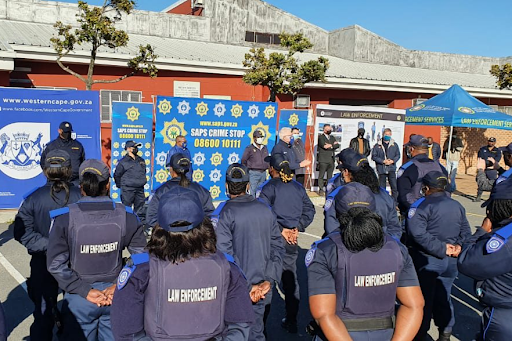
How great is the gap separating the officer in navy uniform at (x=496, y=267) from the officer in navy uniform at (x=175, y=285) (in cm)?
179

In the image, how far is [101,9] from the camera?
11180 mm

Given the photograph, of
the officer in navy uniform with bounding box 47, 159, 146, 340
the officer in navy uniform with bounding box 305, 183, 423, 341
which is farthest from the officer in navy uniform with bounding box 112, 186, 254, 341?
the officer in navy uniform with bounding box 47, 159, 146, 340

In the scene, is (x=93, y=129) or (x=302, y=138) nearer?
(x=93, y=129)

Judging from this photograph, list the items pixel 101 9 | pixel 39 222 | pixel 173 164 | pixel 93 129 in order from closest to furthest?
pixel 39 222 < pixel 173 164 < pixel 93 129 < pixel 101 9

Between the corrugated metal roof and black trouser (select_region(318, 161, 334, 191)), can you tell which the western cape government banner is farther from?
the corrugated metal roof

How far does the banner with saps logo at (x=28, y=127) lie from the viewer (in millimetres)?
9688

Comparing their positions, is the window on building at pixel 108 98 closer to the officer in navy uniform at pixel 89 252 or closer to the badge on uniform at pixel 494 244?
the officer in navy uniform at pixel 89 252

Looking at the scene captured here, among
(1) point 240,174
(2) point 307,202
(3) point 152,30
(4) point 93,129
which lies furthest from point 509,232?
(3) point 152,30

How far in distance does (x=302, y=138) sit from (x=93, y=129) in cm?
591

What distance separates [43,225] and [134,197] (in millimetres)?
4705

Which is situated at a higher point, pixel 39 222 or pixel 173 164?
pixel 173 164

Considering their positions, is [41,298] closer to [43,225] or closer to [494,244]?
[43,225]

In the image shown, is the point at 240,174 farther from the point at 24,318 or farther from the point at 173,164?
the point at 24,318

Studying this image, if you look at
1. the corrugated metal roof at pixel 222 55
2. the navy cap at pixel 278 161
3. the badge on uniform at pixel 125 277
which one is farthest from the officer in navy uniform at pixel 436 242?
the corrugated metal roof at pixel 222 55
